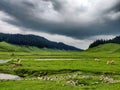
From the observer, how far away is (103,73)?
66.0m

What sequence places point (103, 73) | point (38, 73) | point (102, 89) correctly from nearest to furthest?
point (102, 89) < point (103, 73) < point (38, 73)

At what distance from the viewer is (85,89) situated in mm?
40906

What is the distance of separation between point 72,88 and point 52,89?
3.38 meters

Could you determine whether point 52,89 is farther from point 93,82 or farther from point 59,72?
point 59,72

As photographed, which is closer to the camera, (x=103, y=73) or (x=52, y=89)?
(x=52, y=89)

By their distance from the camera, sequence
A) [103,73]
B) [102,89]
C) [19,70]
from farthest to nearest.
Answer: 1. [19,70]
2. [103,73]
3. [102,89]

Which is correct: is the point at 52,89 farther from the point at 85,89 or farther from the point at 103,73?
the point at 103,73

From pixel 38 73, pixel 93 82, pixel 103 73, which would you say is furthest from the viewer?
pixel 38 73

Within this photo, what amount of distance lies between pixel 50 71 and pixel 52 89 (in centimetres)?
3029

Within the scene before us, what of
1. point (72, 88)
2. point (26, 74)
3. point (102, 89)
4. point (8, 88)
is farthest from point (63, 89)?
point (26, 74)

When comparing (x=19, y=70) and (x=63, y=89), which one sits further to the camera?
(x=19, y=70)

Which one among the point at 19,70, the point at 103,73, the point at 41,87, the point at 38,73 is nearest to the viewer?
the point at 41,87

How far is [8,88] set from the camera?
1674 inches

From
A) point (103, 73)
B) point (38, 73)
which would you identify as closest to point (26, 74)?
point (38, 73)
